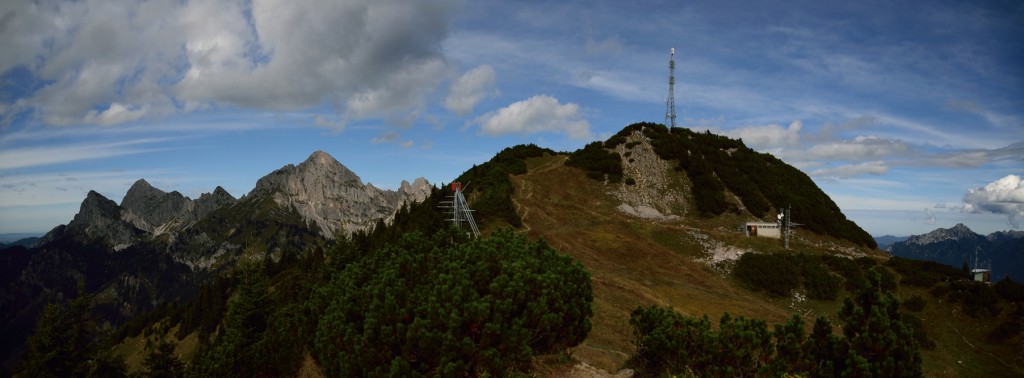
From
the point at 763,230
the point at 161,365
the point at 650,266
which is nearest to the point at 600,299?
the point at 650,266

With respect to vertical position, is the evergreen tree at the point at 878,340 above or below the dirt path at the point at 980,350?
above

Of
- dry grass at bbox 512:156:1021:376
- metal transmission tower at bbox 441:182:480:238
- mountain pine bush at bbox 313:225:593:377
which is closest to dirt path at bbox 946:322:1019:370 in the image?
dry grass at bbox 512:156:1021:376

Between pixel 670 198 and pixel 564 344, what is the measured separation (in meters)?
68.1

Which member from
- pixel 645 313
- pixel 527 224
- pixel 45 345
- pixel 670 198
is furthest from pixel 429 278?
pixel 670 198

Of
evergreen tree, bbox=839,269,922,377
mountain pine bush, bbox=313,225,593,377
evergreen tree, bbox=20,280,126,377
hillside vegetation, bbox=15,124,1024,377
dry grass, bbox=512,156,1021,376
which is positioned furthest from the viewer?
dry grass, bbox=512,156,1021,376

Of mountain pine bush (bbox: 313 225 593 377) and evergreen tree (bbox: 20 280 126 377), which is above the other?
mountain pine bush (bbox: 313 225 593 377)

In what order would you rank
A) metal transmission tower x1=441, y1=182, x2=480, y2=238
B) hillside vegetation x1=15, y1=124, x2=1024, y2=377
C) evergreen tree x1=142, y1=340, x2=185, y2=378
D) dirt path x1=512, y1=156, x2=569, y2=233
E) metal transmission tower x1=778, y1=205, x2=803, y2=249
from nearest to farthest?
hillside vegetation x1=15, y1=124, x2=1024, y2=377, evergreen tree x1=142, y1=340, x2=185, y2=378, metal transmission tower x1=441, y1=182, x2=480, y2=238, metal transmission tower x1=778, y1=205, x2=803, y2=249, dirt path x1=512, y1=156, x2=569, y2=233

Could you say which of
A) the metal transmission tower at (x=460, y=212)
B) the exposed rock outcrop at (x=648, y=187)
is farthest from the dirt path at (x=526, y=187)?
the exposed rock outcrop at (x=648, y=187)

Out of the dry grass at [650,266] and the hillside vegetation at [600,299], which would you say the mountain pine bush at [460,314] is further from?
the dry grass at [650,266]

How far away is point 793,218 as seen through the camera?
79.4m

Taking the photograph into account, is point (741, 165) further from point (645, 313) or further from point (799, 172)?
point (645, 313)

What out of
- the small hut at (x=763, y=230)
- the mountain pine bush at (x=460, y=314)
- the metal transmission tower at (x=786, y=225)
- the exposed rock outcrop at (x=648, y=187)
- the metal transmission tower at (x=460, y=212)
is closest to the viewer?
the mountain pine bush at (x=460, y=314)

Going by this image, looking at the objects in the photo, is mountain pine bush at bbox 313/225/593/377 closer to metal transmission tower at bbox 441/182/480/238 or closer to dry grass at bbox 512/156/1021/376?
dry grass at bbox 512/156/1021/376

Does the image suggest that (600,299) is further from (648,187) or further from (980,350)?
(648,187)
